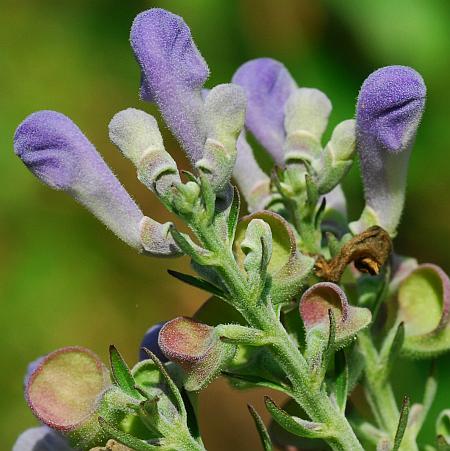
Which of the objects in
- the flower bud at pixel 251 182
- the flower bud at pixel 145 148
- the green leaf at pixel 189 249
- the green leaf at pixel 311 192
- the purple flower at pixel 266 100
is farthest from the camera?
the purple flower at pixel 266 100

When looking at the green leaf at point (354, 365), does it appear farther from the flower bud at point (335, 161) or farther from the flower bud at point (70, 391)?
the flower bud at point (70, 391)

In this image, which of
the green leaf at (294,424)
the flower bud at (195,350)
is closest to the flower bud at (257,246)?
the flower bud at (195,350)

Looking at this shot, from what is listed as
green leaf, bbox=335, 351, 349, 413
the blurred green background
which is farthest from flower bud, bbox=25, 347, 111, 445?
the blurred green background

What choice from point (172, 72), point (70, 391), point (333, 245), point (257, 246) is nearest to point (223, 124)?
point (172, 72)

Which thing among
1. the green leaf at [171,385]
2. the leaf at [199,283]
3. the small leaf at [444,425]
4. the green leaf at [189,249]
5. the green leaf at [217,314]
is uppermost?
the green leaf at [189,249]

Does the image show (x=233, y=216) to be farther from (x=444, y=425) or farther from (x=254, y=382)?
(x=444, y=425)
